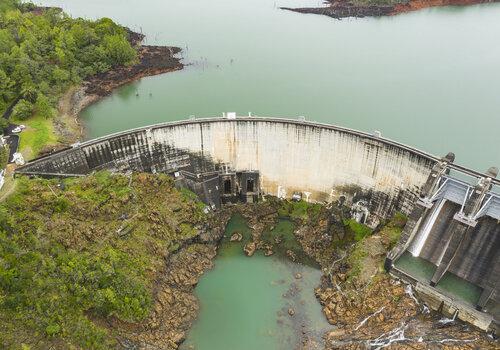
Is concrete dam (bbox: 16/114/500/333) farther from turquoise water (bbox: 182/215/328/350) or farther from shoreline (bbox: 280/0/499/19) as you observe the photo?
shoreline (bbox: 280/0/499/19)

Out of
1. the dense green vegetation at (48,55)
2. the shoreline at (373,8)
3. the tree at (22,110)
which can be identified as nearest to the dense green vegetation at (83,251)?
the tree at (22,110)

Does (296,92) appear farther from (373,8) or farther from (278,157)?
(373,8)

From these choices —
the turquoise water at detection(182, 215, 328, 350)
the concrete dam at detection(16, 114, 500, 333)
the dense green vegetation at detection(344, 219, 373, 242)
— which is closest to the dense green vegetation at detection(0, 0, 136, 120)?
the concrete dam at detection(16, 114, 500, 333)

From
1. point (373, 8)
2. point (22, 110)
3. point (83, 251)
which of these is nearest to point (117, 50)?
point (22, 110)

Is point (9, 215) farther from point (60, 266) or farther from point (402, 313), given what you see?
point (402, 313)

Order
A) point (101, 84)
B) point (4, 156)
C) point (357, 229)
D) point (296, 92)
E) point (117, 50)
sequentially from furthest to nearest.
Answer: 1. point (117, 50)
2. point (101, 84)
3. point (296, 92)
4. point (357, 229)
5. point (4, 156)
